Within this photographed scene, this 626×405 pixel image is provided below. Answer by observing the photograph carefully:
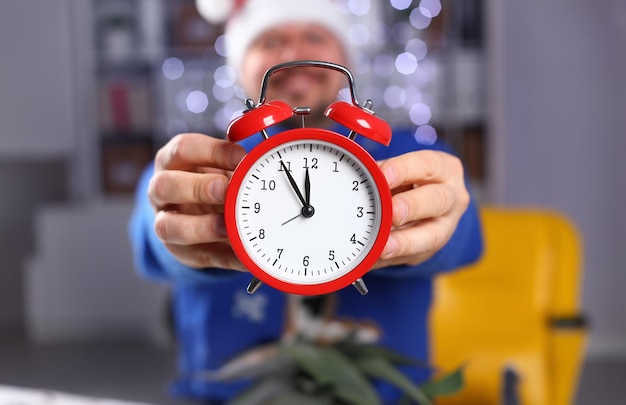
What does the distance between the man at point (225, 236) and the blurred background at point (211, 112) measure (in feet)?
8.61

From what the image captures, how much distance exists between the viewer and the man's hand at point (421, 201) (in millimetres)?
550

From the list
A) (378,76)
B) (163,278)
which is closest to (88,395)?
(378,76)

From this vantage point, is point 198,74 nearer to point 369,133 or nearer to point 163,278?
point 163,278

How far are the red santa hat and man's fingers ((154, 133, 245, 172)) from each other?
48 centimetres

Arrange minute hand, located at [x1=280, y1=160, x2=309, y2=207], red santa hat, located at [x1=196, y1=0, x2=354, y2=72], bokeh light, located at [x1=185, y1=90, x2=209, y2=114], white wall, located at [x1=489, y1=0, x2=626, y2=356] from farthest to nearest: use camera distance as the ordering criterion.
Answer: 1. bokeh light, located at [x1=185, y1=90, x2=209, y2=114]
2. white wall, located at [x1=489, y1=0, x2=626, y2=356]
3. red santa hat, located at [x1=196, y1=0, x2=354, y2=72]
4. minute hand, located at [x1=280, y1=160, x2=309, y2=207]

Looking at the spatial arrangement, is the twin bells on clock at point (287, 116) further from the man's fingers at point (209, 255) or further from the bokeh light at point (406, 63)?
the bokeh light at point (406, 63)

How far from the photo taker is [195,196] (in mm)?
562

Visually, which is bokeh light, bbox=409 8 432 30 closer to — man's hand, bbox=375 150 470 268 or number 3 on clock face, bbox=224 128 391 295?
man's hand, bbox=375 150 470 268

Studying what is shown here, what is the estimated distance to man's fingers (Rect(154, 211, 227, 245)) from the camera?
21.3 inches

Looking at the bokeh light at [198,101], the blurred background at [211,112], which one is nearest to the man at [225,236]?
the blurred background at [211,112]

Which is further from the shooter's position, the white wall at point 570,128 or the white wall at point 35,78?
the white wall at point 35,78

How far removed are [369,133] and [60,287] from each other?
3954 millimetres

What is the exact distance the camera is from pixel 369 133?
0.53m

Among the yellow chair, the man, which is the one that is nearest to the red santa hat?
the man
